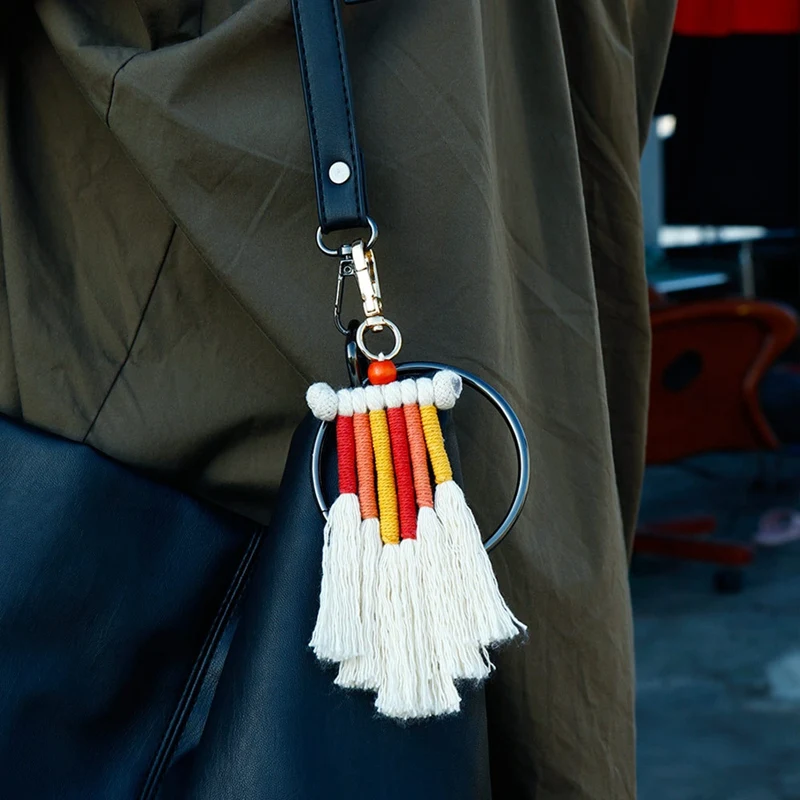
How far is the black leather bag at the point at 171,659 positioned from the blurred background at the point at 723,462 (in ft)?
4.83

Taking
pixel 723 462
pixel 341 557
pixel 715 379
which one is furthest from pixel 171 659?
pixel 723 462

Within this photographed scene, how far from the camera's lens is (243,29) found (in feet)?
1.86

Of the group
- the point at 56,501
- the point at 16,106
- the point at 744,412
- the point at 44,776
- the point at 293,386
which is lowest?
the point at 44,776

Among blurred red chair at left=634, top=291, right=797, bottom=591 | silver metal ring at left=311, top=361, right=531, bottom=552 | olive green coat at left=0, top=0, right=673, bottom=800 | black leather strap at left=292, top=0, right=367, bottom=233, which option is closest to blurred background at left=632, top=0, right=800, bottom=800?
blurred red chair at left=634, top=291, right=797, bottom=591

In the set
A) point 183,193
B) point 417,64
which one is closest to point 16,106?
point 183,193

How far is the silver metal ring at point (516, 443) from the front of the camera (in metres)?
0.55

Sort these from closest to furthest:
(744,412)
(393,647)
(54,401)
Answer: (393,647)
(54,401)
(744,412)

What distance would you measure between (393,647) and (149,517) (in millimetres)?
174

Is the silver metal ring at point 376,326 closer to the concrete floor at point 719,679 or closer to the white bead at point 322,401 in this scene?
the white bead at point 322,401

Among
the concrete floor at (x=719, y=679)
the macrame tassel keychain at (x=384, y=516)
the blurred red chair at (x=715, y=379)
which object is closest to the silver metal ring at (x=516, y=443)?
the macrame tassel keychain at (x=384, y=516)

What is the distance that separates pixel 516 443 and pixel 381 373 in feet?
0.27

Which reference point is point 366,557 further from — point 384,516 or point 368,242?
point 368,242

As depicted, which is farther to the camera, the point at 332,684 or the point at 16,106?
the point at 16,106

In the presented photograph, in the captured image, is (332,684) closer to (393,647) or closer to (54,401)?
(393,647)
